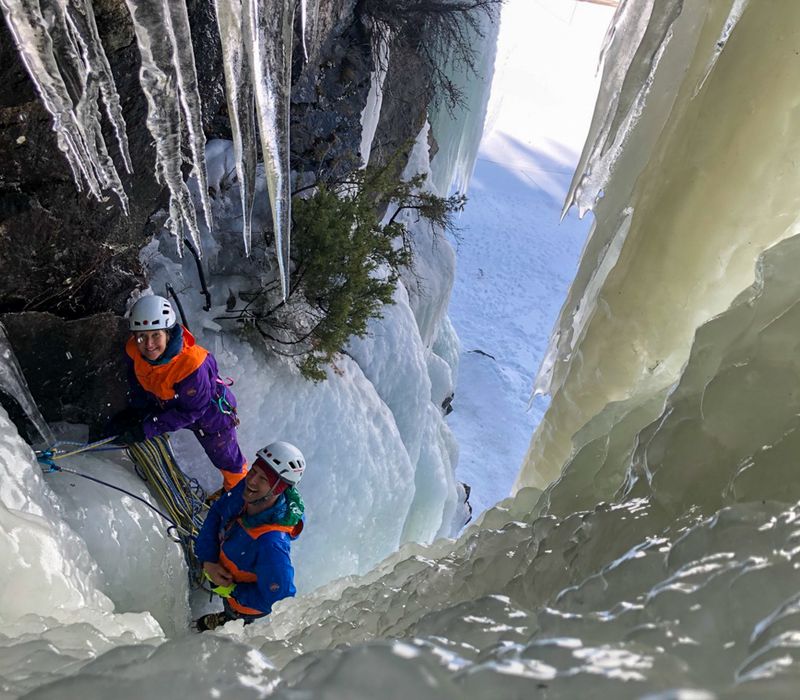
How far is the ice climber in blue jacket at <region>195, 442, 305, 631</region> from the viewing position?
7.30 ft

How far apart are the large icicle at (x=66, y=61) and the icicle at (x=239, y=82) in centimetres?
32

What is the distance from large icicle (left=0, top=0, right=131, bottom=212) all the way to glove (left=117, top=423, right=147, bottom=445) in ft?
4.25

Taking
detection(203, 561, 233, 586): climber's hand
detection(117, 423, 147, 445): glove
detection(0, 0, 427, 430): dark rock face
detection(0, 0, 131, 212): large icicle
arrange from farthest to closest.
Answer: detection(117, 423, 147, 445): glove
detection(0, 0, 427, 430): dark rock face
detection(203, 561, 233, 586): climber's hand
detection(0, 0, 131, 212): large icicle

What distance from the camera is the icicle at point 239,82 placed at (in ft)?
5.56

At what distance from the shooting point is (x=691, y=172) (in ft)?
4.51

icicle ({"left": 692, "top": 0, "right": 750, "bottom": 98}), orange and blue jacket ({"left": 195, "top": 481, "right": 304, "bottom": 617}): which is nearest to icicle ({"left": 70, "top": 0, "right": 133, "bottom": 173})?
orange and blue jacket ({"left": 195, "top": 481, "right": 304, "bottom": 617})

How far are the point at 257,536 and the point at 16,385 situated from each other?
125 centimetres

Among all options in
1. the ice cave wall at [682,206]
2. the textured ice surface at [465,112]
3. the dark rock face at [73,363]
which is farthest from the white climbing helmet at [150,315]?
the textured ice surface at [465,112]

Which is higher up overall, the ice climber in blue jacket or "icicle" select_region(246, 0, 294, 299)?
"icicle" select_region(246, 0, 294, 299)

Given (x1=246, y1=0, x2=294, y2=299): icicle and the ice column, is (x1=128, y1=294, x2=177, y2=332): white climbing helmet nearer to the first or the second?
the ice column

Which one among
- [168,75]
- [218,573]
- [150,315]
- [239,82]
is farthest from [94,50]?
[218,573]

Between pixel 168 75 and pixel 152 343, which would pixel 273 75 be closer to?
pixel 168 75

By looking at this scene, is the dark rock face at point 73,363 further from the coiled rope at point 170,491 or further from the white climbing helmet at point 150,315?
the white climbing helmet at point 150,315

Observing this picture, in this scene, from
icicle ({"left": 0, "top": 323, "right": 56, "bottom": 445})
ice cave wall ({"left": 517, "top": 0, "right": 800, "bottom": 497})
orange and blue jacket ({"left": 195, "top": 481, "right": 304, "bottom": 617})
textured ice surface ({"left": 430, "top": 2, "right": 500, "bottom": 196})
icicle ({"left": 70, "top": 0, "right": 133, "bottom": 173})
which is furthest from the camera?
textured ice surface ({"left": 430, "top": 2, "right": 500, "bottom": 196})
